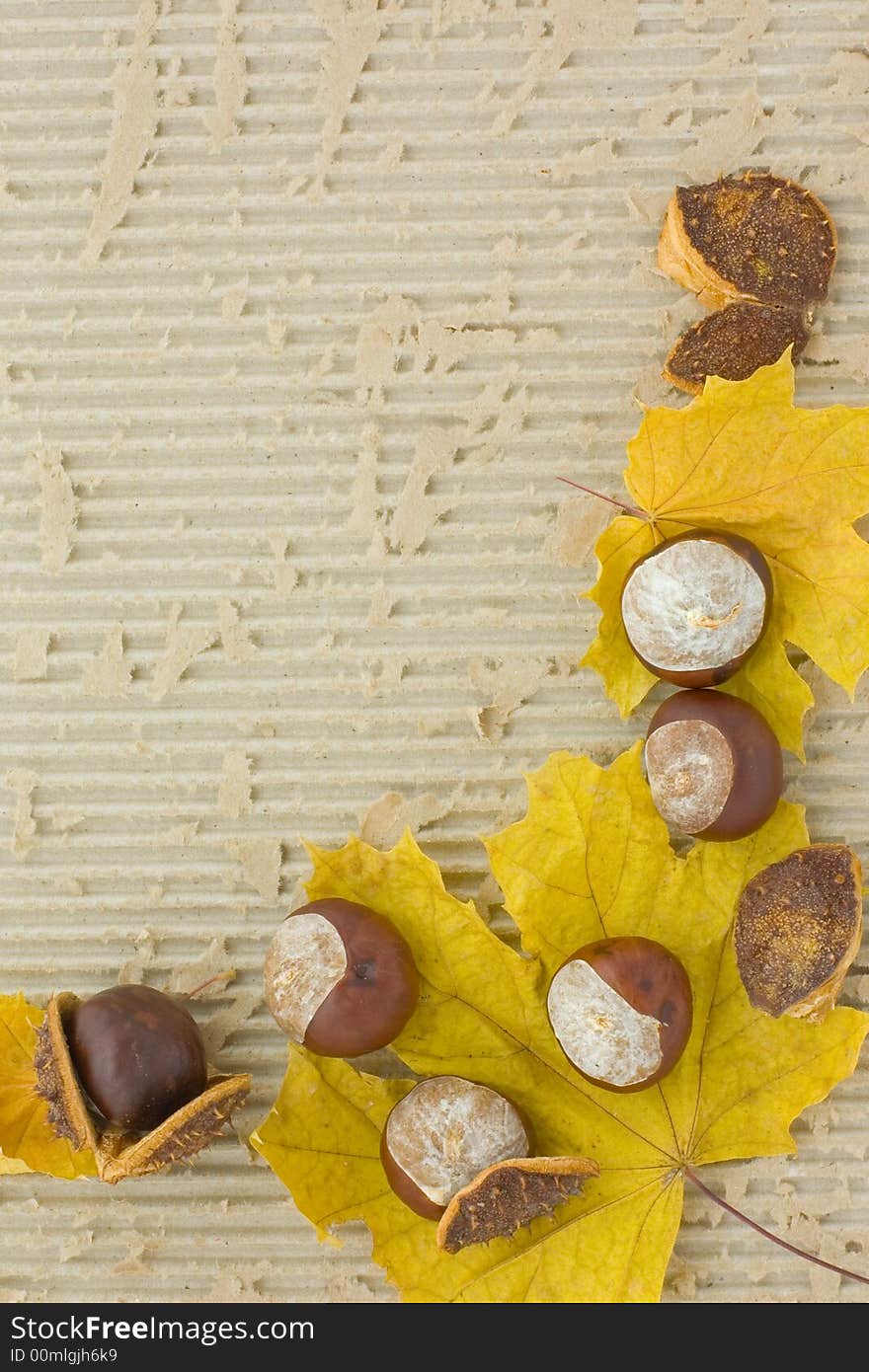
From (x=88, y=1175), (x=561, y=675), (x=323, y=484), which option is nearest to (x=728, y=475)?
(x=561, y=675)

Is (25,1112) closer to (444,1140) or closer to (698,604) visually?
(444,1140)

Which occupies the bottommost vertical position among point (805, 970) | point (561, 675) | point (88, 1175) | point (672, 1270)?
point (672, 1270)

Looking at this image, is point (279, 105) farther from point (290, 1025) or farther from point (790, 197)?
point (290, 1025)

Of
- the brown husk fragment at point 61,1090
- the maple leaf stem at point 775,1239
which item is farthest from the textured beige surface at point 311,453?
the brown husk fragment at point 61,1090

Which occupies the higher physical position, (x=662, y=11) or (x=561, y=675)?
(x=662, y=11)

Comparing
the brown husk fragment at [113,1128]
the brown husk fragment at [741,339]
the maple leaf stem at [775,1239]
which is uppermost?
the brown husk fragment at [741,339]

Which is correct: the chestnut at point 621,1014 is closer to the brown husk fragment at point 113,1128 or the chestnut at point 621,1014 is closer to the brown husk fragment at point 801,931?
the brown husk fragment at point 801,931
